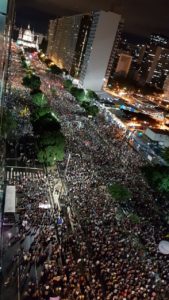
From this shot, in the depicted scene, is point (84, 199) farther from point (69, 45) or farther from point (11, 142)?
point (69, 45)

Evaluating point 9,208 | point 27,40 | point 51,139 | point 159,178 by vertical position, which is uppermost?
point 51,139

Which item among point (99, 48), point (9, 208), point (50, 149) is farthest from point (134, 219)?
point (99, 48)

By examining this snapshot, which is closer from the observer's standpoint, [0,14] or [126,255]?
[0,14]

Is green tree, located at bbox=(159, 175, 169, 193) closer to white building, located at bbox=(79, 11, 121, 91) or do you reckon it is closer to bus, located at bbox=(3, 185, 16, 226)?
bus, located at bbox=(3, 185, 16, 226)

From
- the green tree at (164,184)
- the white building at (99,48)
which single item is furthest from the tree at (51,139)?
the white building at (99,48)

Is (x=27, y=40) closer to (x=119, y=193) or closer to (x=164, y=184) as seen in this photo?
(x=164, y=184)

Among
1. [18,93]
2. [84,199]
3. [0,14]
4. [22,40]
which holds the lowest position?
[22,40]

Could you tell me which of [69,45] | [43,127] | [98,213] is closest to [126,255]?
[98,213]
